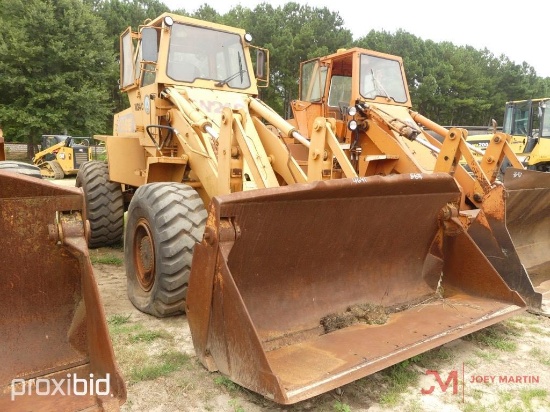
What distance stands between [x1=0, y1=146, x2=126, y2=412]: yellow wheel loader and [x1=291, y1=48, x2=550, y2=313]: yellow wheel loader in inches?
86.8

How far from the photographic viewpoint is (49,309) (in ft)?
8.34

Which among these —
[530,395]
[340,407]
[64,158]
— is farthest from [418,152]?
[64,158]

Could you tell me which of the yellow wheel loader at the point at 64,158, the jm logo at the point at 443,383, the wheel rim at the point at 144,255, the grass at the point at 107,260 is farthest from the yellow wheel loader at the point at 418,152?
the yellow wheel loader at the point at 64,158

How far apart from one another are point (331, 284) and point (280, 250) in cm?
59

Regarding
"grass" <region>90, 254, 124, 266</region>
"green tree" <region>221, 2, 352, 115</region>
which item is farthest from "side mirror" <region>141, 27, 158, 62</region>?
"green tree" <region>221, 2, 352, 115</region>

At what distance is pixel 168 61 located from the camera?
5098mm

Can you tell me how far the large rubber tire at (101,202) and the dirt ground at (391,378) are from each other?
2.55 meters

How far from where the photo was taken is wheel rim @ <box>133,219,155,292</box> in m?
3.98

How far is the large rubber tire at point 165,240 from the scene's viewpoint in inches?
144

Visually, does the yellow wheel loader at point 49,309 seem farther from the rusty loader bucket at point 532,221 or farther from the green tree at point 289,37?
the green tree at point 289,37

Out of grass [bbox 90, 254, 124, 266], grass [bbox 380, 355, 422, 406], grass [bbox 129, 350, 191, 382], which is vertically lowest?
grass [bbox 90, 254, 124, 266]

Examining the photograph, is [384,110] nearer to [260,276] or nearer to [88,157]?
[260,276]

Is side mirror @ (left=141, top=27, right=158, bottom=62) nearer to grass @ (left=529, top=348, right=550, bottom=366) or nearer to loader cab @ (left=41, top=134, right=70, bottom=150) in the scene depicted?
grass @ (left=529, top=348, right=550, bottom=366)

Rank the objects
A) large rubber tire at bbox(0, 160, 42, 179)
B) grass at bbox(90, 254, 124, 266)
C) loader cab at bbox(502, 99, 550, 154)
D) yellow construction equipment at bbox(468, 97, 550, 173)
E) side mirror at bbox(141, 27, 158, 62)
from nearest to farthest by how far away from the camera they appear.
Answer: large rubber tire at bbox(0, 160, 42, 179) → side mirror at bbox(141, 27, 158, 62) → grass at bbox(90, 254, 124, 266) → yellow construction equipment at bbox(468, 97, 550, 173) → loader cab at bbox(502, 99, 550, 154)
